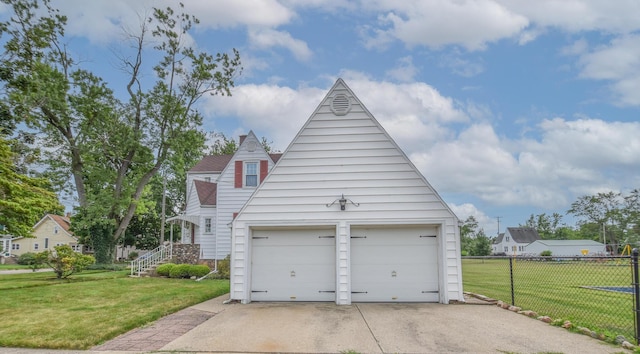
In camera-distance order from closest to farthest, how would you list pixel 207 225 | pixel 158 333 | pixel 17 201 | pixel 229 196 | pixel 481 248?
1. pixel 158 333
2. pixel 17 201
3. pixel 229 196
4. pixel 207 225
5. pixel 481 248

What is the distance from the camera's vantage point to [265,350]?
17.1 feet

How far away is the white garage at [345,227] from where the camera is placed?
362 inches

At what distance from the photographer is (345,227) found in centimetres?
927

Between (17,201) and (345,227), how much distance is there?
30.4ft

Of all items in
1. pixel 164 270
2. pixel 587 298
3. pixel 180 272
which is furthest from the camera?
pixel 164 270

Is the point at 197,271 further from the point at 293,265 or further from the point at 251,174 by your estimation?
the point at 293,265

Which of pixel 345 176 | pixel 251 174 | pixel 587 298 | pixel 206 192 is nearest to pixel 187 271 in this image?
pixel 206 192

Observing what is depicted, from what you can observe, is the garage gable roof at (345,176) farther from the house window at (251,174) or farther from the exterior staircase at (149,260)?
the exterior staircase at (149,260)

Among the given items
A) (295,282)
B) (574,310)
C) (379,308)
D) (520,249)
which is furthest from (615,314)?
(520,249)

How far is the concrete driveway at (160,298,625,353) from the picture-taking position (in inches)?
210

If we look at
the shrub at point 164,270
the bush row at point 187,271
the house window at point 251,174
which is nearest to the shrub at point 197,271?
the bush row at point 187,271

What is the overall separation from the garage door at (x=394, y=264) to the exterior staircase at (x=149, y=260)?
42.8ft

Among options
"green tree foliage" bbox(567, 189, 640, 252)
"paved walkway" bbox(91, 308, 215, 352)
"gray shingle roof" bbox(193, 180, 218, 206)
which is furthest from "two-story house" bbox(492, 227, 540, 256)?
"paved walkway" bbox(91, 308, 215, 352)

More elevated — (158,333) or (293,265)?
(293,265)
